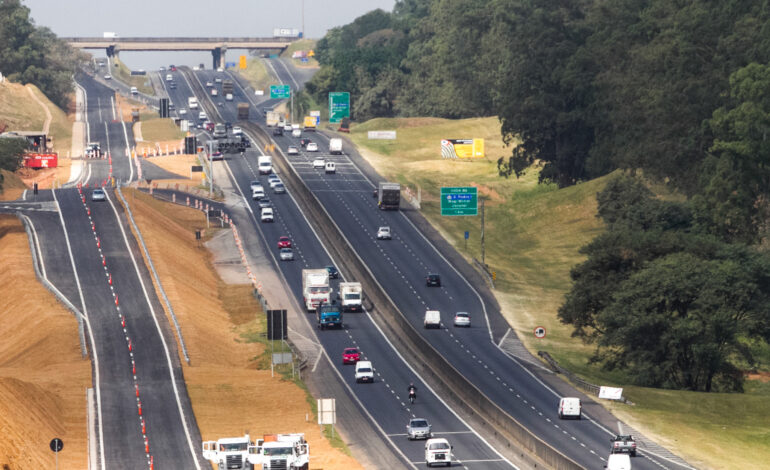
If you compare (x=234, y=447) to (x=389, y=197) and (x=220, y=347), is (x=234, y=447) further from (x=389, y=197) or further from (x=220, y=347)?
(x=389, y=197)

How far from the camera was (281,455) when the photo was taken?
63750mm

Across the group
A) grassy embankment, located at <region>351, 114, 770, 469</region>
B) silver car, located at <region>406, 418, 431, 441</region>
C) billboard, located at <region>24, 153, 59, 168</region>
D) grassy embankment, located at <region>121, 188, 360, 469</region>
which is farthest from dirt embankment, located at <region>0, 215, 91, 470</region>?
billboard, located at <region>24, 153, 59, 168</region>

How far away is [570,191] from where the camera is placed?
558ft

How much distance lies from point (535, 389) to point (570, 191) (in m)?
79.3

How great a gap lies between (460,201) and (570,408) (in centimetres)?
6037

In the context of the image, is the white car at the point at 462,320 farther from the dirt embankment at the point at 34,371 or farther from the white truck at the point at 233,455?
the white truck at the point at 233,455

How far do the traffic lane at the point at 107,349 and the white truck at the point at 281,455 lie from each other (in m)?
9.64

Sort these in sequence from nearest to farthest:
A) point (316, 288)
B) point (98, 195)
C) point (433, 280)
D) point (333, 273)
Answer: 1. point (316, 288)
2. point (433, 280)
3. point (333, 273)
4. point (98, 195)

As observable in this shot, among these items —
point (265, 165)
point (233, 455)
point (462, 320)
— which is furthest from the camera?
point (265, 165)

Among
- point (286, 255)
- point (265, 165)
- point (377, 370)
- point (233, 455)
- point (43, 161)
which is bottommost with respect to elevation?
point (377, 370)

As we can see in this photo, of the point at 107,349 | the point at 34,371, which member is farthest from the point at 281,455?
the point at 107,349

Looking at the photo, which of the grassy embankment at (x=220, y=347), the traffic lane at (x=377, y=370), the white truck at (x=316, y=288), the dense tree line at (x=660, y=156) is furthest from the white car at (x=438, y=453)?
the white truck at (x=316, y=288)

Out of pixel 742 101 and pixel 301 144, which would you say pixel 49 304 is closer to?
pixel 742 101

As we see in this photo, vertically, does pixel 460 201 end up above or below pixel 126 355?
above
